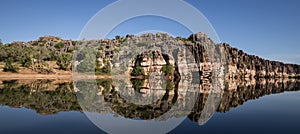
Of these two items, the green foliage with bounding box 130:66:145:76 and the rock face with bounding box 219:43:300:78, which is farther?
the rock face with bounding box 219:43:300:78

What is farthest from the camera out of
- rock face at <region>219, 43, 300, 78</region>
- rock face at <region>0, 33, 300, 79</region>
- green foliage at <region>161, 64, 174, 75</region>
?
rock face at <region>219, 43, 300, 78</region>

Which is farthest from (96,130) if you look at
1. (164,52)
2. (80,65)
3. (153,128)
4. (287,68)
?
(287,68)

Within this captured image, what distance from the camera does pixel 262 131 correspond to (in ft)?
42.5

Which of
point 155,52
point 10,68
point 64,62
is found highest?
point 155,52

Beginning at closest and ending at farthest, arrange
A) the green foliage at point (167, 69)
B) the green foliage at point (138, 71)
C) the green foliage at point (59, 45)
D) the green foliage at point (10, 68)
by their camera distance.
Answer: the green foliage at point (10, 68), the green foliage at point (167, 69), the green foliage at point (138, 71), the green foliage at point (59, 45)

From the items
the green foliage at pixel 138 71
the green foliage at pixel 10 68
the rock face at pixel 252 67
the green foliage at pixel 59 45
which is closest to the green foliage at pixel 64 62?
the green foliage at pixel 10 68

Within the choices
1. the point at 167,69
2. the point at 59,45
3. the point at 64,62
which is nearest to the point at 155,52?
the point at 167,69

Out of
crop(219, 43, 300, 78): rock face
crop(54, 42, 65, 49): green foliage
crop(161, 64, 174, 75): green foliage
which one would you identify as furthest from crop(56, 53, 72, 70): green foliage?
crop(219, 43, 300, 78): rock face

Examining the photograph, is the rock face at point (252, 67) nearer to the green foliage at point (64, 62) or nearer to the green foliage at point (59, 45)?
the green foliage at point (64, 62)

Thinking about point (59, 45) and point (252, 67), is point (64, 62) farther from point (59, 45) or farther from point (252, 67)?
point (252, 67)

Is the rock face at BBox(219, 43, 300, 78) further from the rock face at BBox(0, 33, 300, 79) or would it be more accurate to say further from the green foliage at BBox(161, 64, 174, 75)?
the green foliage at BBox(161, 64, 174, 75)

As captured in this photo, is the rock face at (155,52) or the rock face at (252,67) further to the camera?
the rock face at (252,67)

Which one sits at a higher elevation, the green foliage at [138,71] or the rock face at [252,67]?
the rock face at [252,67]

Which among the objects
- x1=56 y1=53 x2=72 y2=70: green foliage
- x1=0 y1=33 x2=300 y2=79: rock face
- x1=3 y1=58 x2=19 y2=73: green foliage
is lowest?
x1=3 y1=58 x2=19 y2=73: green foliage
